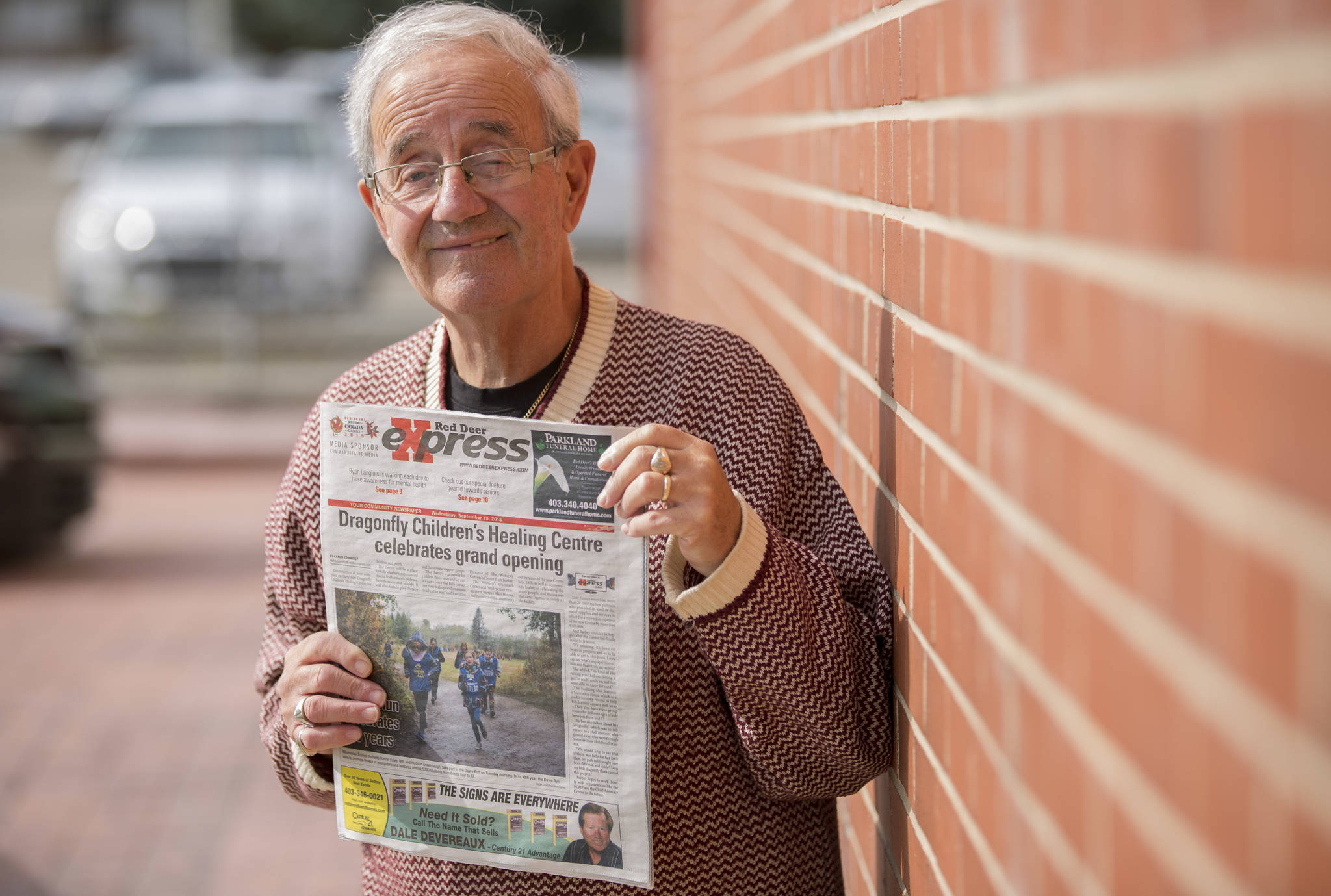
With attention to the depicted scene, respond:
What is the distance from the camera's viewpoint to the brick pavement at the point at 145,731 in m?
4.10

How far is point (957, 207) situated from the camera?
1187mm

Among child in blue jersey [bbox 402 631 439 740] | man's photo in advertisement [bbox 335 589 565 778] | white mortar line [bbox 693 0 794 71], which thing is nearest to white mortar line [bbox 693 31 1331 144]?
man's photo in advertisement [bbox 335 589 565 778]

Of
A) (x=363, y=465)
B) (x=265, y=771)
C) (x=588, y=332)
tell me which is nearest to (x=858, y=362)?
(x=588, y=332)

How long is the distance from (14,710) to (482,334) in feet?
14.3

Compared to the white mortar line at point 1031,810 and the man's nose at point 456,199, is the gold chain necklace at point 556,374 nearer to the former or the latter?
the man's nose at point 456,199

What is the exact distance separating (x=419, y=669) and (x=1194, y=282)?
3.79 feet

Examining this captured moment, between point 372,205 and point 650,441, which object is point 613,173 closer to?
point 372,205

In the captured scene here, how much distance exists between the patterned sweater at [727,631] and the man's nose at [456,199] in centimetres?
22

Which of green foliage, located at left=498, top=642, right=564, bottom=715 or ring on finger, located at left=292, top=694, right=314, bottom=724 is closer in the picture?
green foliage, located at left=498, top=642, right=564, bottom=715

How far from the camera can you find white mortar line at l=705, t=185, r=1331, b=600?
0.58 m

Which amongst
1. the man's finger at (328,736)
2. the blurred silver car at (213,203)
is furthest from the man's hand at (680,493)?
the blurred silver car at (213,203)

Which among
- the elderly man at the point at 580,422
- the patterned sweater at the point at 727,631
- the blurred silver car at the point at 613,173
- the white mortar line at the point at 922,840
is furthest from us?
the blurred silver car at the point at 613,173

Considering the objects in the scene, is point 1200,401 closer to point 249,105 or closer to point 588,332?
point 588,332

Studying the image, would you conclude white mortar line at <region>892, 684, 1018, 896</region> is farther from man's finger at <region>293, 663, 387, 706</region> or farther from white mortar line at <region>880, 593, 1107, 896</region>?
man's finger at <region>293, 663, 387, 706</region>
